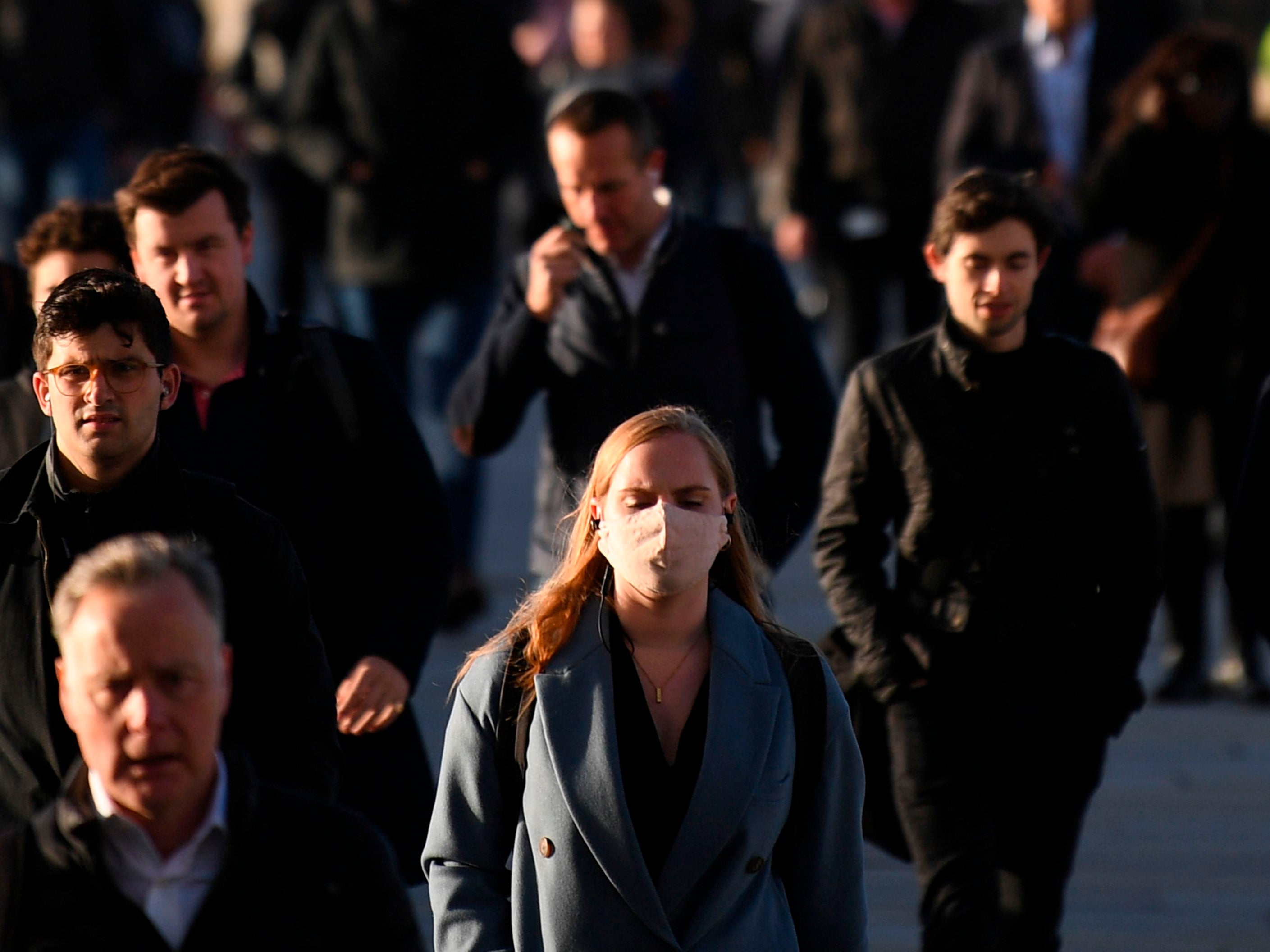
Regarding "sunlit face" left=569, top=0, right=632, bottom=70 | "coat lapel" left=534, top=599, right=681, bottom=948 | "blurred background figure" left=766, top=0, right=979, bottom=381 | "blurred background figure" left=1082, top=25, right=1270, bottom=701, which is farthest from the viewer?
"sunlit face" left=569, top=0, right=632, bottom=70

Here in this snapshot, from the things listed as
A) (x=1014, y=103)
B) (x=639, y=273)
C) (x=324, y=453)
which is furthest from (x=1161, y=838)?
(x=324, y=453)

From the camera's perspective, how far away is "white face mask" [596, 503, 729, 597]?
12.0ft

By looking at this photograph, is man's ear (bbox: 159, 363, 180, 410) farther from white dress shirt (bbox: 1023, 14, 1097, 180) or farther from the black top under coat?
white dress shirt (bbox: 1023, 14, 1097, 180)

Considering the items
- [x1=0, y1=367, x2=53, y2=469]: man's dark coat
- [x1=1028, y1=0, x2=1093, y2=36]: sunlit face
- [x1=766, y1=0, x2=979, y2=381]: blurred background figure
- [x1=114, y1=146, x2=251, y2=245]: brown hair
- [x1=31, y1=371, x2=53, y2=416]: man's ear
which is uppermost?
[x1=1028, y1=0, x2=1093, y2=36]: sunlit face

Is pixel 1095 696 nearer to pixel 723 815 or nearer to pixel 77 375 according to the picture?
pixel 723 815

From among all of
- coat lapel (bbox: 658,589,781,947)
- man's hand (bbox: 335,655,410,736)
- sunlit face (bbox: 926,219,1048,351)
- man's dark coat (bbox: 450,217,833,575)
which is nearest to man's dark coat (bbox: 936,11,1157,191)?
man's dark coat (bbox: 450,217,833,575)

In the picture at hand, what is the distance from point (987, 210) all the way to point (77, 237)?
1.80 meters

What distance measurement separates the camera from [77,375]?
12.1ft

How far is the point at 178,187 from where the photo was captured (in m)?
4.58

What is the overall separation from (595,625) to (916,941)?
2526 mm

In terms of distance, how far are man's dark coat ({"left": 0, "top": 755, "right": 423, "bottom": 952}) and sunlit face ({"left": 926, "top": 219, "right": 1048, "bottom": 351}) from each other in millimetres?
2246

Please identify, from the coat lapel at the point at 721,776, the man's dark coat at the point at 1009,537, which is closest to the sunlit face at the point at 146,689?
the coat lapel at the point at 721,776

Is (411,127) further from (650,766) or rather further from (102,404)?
(650,766)

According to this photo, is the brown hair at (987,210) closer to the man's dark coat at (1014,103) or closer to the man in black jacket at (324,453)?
the man in black jacket at (324,453)
